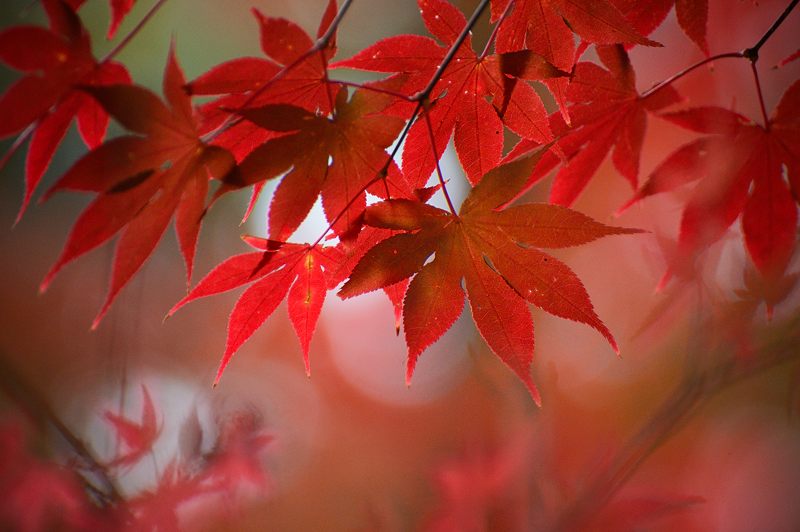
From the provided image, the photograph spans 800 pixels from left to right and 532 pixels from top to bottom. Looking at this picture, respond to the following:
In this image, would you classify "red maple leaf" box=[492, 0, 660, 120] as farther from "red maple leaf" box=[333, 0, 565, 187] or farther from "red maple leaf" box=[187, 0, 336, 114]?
"red maple leaf" box=[187, 0, 336, 114]

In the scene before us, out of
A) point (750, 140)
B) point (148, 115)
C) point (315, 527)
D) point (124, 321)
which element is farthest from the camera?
point (315, 527)

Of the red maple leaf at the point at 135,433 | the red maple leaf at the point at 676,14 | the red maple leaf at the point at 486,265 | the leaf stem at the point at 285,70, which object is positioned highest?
the red maple leaf at the point at 676,14

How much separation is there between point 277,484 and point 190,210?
130 centimetres

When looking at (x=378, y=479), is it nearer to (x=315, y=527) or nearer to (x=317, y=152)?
(x=315, y=527)

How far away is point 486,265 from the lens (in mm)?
415

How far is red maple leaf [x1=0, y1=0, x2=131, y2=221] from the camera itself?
11.8 inches

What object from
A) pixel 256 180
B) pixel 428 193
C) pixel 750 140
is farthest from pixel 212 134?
pixel 750 140

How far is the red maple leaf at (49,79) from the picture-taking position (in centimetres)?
30

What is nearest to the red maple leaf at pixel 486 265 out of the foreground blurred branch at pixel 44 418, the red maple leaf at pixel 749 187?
the red maple leaf at pixel 749 187

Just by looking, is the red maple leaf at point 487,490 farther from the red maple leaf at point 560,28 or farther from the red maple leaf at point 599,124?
the red maple leaf at point 560,28

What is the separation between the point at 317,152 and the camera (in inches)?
14.2

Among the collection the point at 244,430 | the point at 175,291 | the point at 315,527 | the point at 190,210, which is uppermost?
the point at 175,291

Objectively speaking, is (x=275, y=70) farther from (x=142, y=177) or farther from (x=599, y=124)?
(x=599, y=124)

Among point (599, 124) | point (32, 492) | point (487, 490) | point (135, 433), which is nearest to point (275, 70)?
point (599, 124)
